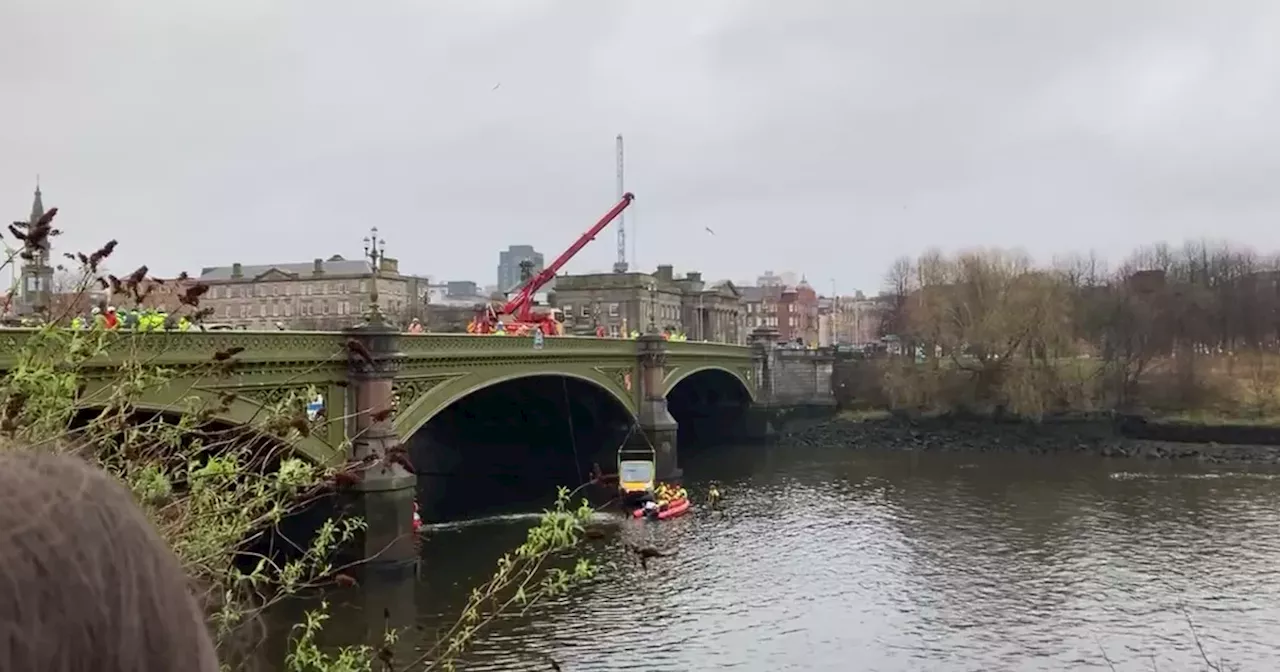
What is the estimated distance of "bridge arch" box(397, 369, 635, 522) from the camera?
140 ft

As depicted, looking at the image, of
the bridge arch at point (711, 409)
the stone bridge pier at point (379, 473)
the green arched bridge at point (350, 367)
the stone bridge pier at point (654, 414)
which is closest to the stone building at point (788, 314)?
the bridge arch at point (711, 409)

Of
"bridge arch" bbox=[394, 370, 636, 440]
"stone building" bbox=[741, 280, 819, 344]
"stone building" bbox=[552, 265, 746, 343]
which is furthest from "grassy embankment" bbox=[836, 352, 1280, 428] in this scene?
"stone building" bbox=[741, 280, 819, 344]

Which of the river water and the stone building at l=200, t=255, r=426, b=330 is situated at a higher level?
the stone building at l=200, t=255, r=426, b=330

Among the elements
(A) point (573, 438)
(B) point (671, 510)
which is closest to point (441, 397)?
(B) point (671, 510)

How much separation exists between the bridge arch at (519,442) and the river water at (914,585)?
6620mm

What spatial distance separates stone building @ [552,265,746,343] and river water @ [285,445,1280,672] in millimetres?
40752

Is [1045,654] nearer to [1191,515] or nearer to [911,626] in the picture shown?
[911,626]

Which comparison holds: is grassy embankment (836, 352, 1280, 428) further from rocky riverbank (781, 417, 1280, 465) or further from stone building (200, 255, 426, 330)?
stone building (200, 255, 426, 330)

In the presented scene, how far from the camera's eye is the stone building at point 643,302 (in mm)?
85562

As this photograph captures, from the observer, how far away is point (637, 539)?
31.8 meters

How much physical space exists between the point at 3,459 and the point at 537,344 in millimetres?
33203

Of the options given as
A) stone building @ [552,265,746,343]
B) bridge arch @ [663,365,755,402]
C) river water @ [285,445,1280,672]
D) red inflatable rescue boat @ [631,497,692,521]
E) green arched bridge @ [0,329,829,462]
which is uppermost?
stone building @ [552,265,746,343]

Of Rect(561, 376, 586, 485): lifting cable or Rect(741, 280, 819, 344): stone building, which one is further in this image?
Rect(741, 280, 819, 344): stone building

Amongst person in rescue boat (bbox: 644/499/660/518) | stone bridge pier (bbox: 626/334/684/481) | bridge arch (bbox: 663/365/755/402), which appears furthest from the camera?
bridge arch (bbox: 663/365/755/402)
